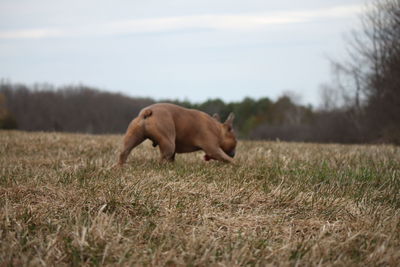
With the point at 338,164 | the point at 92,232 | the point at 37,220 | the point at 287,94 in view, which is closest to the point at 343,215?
the point at 92,232

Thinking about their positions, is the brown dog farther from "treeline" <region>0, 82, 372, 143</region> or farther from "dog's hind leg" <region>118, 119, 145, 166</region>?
"treeline" <region>0, 82, 372, 143</region>

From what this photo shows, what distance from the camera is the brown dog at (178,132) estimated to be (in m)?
6.47

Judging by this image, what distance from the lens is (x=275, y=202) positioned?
4.24 metres

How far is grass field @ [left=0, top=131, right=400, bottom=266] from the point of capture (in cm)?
281

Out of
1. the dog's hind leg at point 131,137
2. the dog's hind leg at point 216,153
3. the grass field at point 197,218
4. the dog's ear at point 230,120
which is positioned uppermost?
the dog's ear at point 230,120

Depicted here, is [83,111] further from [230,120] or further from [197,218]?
[197,218]

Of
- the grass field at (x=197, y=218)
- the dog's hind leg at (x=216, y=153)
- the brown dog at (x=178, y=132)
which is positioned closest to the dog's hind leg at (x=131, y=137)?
the brown dog at (x=178, y=132)

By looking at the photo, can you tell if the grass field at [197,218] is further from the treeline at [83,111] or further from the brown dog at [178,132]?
the treeline at [83,111]

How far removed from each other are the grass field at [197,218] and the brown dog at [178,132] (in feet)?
2.78

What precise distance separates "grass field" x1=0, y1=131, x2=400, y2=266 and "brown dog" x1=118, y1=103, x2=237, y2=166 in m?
0.85

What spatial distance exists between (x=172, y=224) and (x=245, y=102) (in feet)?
213

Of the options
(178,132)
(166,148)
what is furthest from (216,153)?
(166,148)

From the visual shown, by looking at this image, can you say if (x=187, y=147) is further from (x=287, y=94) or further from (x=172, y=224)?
(x=287, y=94)

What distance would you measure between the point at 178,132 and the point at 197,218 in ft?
11.3
